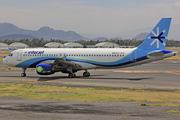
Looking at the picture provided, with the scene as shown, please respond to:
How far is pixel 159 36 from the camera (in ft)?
120

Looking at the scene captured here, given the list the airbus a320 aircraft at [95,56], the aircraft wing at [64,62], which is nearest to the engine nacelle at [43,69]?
the airbus a320 aircraft at [95,56]

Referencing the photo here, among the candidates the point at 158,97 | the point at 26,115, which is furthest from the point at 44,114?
the point at 158,97

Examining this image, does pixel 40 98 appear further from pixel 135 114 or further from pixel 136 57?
pixel 136 57

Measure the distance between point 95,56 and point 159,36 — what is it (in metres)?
9.81

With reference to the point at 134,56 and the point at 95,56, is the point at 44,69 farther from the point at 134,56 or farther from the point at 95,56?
the point at 134,56

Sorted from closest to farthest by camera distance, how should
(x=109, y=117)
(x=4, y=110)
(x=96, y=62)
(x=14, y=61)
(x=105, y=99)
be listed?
(x=109, y=117) < (x=4, y=110) < (x=105, y=99) < (x=96, y=62) < (x=14, y=61)

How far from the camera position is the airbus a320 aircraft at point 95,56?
1438 inches

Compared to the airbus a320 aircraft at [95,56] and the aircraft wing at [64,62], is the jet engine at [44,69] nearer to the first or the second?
the airbus a320 aircraft at [95,56]

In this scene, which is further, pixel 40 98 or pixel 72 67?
pixel 72 67

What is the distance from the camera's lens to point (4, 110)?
51.7 ft

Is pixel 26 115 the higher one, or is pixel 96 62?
pixel 96 62

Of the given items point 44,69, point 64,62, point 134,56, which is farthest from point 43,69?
point 134,56

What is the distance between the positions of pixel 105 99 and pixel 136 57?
57.9 ft

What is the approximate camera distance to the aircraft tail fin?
3634 centimetres
